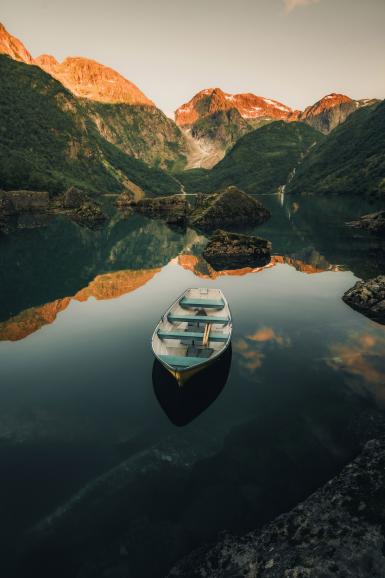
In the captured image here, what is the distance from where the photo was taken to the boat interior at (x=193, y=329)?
15.5 m

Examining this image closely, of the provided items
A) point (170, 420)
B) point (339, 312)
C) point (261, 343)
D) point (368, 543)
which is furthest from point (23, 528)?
point (339, 312)

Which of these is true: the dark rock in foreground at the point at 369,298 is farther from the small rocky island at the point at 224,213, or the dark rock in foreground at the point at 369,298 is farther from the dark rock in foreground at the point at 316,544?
the small rocky island at the point at 224,213

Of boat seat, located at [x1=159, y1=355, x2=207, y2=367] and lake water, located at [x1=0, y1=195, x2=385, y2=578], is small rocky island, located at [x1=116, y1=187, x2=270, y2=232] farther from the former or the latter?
boat seat, located at [x1=159, y1=355, x2=207, y2=367]

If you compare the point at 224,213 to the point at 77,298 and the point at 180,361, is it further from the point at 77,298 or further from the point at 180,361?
the point at 180,361

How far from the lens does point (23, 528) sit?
9055mm

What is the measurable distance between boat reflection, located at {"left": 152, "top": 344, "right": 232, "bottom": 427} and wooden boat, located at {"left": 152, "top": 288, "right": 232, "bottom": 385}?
97 cm

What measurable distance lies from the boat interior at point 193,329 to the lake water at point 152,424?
148cm

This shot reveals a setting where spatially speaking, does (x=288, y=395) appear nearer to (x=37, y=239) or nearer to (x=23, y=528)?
(x=23, y=528)

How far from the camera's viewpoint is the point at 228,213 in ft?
278

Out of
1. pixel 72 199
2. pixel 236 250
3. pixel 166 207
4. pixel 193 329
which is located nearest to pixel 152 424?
pixel 193 329

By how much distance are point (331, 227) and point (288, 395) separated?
61.9m

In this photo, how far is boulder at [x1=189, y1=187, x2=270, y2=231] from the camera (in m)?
83.7

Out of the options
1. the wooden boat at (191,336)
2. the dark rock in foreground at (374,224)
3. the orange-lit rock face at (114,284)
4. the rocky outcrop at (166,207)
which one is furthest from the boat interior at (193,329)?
the rocky outcrop at (166,207)

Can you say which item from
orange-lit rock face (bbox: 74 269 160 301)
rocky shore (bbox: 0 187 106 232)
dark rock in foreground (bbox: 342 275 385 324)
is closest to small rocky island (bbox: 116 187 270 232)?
rocky shore (bbox: 0 187 106 232)
